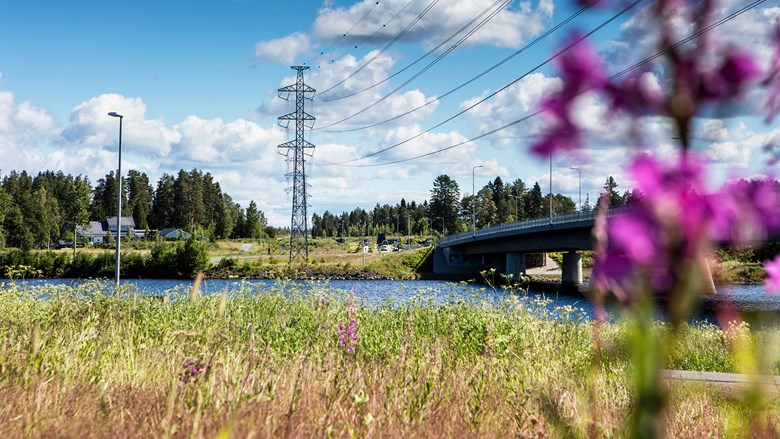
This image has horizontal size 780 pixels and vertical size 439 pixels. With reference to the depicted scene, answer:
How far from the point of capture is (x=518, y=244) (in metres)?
66.9

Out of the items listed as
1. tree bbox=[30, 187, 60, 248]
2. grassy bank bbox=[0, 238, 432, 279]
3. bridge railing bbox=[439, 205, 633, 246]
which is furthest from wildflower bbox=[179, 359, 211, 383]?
tree bbox=[30, 187, 60, 248]

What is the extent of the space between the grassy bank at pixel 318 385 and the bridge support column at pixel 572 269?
58.8 metres

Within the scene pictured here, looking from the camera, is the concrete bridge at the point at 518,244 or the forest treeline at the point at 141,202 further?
the forest treeline at the point at 141,202

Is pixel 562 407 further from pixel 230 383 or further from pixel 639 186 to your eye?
pixel 639 186

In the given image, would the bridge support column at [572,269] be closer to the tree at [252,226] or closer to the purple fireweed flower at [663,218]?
the purple fireweed flower at [663,218]

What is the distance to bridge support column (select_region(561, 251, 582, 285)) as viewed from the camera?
6800cm

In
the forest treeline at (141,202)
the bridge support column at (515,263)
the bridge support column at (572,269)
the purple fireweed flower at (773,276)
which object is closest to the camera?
the purple fireweed flower at (773,276)

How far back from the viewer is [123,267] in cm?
7694

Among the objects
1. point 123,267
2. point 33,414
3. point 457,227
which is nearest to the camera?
point 33,414

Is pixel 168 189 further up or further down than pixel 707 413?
further up

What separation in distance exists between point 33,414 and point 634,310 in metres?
3.81

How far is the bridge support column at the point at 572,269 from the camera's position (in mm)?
68000

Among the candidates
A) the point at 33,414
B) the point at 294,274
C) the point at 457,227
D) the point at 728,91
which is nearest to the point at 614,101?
the point at 728,91

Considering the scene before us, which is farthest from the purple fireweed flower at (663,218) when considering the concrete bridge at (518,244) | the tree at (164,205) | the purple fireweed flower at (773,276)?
the tree at (164,205)
